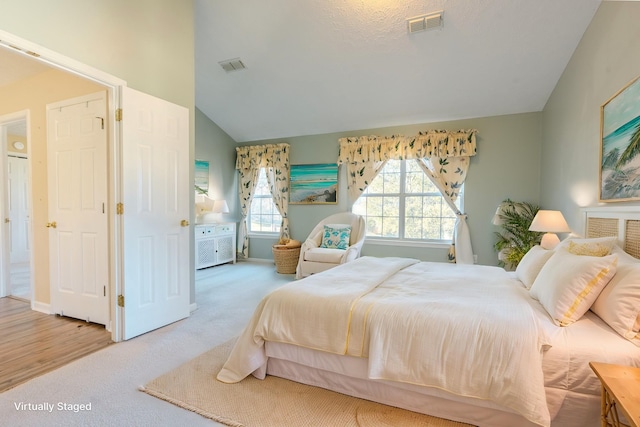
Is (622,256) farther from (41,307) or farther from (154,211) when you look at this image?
(41,307)

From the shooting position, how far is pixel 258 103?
A: 5.02 meters

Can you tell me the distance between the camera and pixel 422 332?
62.3 inches

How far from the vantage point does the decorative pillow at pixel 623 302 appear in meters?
1.44

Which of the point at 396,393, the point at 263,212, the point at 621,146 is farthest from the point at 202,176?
the point at 621,146

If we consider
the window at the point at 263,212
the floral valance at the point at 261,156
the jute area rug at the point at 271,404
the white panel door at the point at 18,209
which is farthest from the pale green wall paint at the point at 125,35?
the white panel door at the point at 18,209

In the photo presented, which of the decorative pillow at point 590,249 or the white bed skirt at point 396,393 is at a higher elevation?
the decorative pillow at point 590,249

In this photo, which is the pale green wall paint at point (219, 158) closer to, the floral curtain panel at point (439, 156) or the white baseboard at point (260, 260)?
the white baseboard at point (260, 260)

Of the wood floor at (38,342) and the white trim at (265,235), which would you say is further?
the white trim at (265,235)

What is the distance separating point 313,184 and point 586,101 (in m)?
3.82

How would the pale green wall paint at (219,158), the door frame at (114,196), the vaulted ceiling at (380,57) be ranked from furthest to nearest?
the pale green wall paint at (219,158)
the vaulted ceiling at (380,57)
the door frame at (114,196)

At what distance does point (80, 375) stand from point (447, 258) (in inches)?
175

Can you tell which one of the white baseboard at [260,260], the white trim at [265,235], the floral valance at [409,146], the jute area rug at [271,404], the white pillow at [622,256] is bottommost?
the jute area rug at [271,404]

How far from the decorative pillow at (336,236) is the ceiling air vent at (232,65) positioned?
255 cm

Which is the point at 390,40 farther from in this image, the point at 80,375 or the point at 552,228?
the point at 80,375
